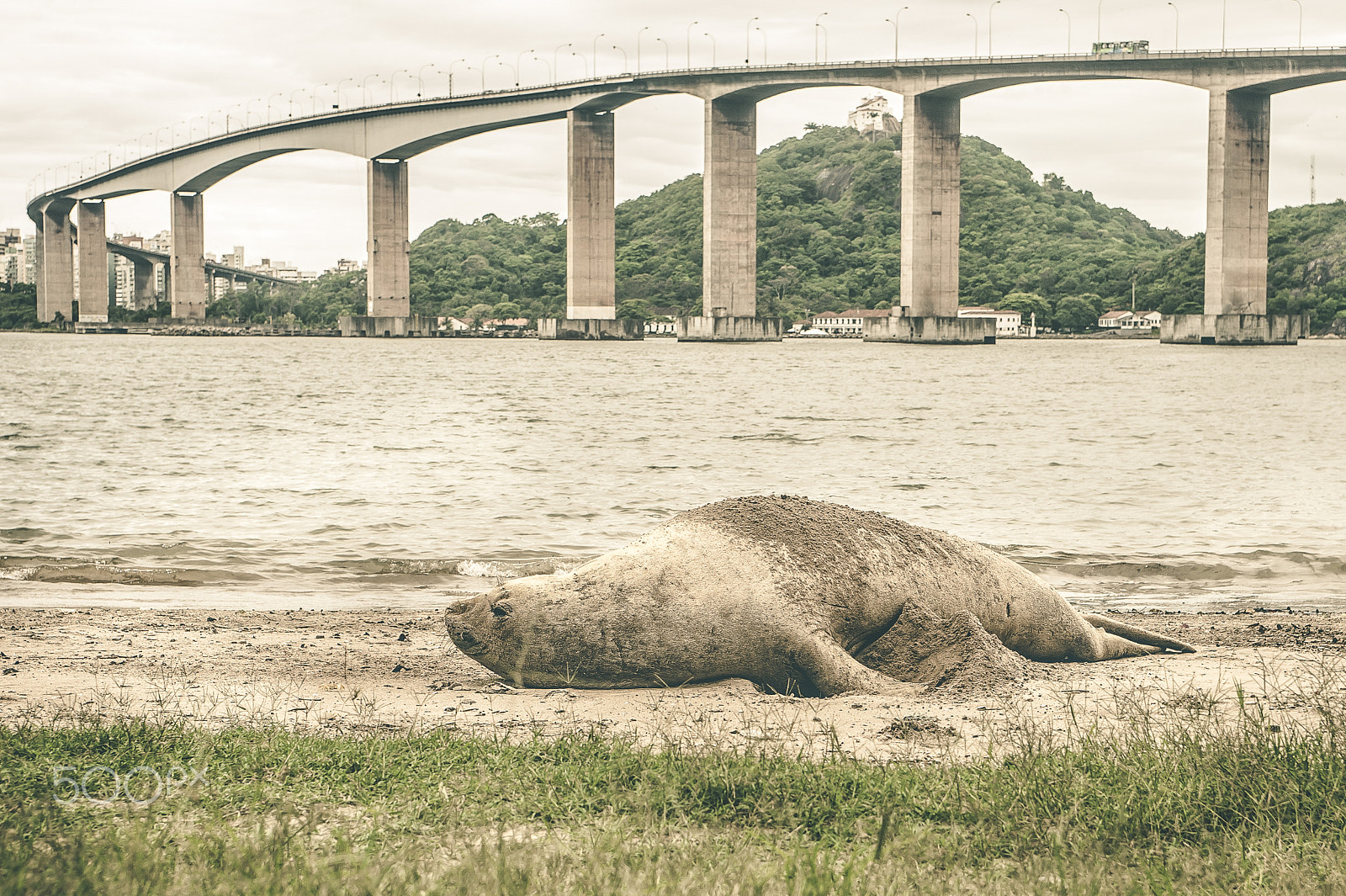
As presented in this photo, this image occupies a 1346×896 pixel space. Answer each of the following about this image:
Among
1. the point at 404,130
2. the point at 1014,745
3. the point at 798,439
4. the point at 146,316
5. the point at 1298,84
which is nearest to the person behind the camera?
the point at 1014,745

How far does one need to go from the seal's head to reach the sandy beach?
250 mm

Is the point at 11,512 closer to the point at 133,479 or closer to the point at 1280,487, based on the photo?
the point at 133,479

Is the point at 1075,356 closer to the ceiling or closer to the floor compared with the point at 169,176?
closer to the floor

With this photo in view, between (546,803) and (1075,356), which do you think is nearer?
(546,803)

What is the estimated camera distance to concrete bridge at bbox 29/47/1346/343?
284ft

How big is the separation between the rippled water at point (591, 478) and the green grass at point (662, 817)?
5.14 metres

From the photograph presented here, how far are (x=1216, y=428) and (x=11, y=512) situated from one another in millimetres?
27081

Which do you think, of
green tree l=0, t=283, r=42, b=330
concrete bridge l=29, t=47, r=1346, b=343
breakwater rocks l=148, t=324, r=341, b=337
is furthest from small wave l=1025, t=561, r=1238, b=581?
green tree l=0, t=283, r=42, b=330

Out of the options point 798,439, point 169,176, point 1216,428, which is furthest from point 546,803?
point 169,176

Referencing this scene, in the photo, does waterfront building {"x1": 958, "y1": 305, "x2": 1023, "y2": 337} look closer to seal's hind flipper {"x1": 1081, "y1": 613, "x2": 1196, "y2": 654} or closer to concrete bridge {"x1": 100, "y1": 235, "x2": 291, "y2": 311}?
concrete bridge {"x1": 100, "y1": 235, "x2": 291, "y2": 311}

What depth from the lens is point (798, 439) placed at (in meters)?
28.2

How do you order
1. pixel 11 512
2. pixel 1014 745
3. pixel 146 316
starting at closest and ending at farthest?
1. pixel 1014 745
2. pixel 11 512
3. pixel 146 316

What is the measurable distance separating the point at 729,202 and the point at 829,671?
91113 mm

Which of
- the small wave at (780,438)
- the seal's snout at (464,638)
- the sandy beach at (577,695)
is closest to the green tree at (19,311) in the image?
the small wave at (780,438)
